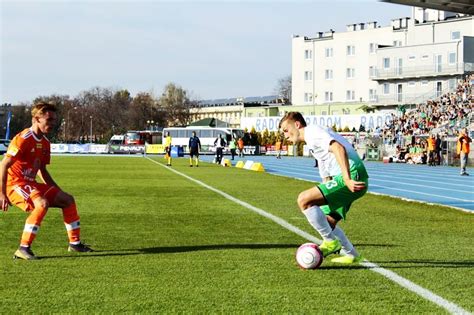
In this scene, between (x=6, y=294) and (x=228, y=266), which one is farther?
(x=228, y=266)

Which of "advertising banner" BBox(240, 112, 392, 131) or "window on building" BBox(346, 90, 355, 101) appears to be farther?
"window on building" BBox(346, 90, 355, 101)

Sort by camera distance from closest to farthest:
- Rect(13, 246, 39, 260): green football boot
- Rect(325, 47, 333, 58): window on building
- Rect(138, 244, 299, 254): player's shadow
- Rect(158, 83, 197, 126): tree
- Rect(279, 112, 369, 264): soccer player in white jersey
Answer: Rect(279, 112, 369, 264): soccer player in white jersey → Rect(13, 246, 39, 260): green football boot → Rect(138, 244, 299, 254): player's shadow → Rect(325, 47, 333, 58): window on building → Rect(158, 83, 197, 126): tree

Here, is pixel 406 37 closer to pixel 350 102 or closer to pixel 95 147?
pixel 350 102

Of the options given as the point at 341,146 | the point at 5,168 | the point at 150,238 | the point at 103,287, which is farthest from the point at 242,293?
the point at 150,238

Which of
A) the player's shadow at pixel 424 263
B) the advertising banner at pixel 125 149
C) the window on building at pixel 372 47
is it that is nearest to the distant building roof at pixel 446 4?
the player's shadow at pixel 424 263

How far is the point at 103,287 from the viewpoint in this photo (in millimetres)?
6848

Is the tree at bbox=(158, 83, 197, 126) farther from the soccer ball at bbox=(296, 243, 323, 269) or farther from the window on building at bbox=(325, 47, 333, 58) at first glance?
the soccer ball at bbox=(296, 243, 323, 269)

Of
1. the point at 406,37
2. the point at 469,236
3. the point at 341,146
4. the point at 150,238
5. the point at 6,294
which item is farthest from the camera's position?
the point at 406,37

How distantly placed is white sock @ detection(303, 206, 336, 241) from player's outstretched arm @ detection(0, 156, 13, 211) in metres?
3.28

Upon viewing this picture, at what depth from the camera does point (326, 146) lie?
25.5 feet

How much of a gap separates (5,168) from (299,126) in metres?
3.27

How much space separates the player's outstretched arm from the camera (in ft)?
28.1

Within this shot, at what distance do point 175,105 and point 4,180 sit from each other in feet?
451

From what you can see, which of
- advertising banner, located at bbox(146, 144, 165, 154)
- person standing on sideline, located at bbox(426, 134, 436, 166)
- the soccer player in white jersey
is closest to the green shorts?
the soccer player in white jersey
